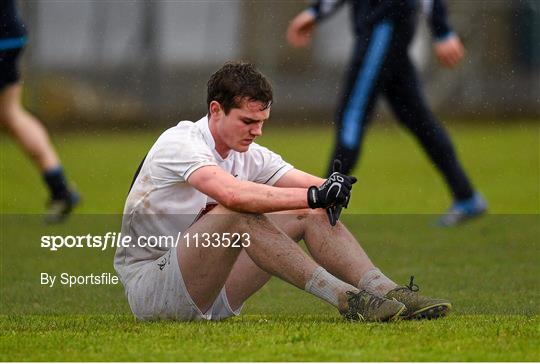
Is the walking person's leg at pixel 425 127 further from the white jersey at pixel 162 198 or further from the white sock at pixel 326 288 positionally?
the white sock at pixel 326 288

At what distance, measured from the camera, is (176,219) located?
580 centimetres

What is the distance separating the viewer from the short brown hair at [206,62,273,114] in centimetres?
563

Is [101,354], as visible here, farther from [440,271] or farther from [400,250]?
[400,250]

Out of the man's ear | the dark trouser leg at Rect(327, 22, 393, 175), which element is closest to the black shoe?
the dark trouser leg at Rect(327, 22, 393, 175)

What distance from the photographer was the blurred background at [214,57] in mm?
25297

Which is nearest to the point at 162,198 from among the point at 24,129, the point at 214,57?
the point at 24,129

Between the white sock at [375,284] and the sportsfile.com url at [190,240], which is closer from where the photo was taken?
the sportsfile.com url at [190,240]

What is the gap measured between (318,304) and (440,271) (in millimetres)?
1345

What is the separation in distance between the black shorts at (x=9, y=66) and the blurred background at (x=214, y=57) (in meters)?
14.4

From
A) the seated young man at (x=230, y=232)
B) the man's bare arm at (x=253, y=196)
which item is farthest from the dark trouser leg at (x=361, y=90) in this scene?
the man's bare arm at (x=253, y=196)

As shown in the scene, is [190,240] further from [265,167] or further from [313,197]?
[265,167]

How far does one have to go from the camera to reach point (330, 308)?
6.50 meters

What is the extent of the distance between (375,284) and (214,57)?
2107cm

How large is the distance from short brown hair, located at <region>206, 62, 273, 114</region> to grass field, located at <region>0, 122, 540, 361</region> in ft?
3.12
